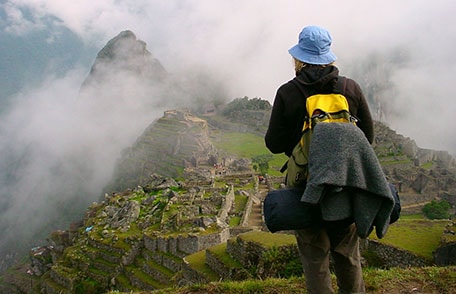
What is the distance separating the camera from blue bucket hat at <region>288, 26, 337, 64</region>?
12.2 ft

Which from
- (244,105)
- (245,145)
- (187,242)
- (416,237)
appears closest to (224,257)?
(416,237)

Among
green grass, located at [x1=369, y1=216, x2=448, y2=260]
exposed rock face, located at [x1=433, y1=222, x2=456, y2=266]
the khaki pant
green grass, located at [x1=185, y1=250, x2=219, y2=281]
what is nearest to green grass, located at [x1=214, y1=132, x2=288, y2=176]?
green grass, located at [x1=185, y1=250, x2=219, y2=281]

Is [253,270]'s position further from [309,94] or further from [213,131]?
[213,131]

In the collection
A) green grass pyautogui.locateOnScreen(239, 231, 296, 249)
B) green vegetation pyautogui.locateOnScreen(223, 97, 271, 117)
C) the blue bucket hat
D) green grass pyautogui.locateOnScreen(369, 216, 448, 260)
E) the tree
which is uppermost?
green vegetation pyautogui.locateOnScreen(223, 97, 271, 117)

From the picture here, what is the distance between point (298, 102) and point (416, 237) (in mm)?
6314

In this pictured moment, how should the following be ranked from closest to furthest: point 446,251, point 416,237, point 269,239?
point 446,251, point 416,237, point 269,239

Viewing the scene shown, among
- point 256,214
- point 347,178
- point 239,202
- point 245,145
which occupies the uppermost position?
point 347,178

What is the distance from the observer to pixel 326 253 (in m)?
3.65

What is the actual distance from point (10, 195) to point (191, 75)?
64750 millimetres

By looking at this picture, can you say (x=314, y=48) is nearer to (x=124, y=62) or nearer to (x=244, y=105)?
(x=244, y=105)

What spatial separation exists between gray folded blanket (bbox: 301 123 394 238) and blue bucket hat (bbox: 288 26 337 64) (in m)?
0.75

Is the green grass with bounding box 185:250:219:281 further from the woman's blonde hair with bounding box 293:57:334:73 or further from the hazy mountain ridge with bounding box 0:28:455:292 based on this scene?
the hazy mountain ridge with bounding box 0:28:455:292

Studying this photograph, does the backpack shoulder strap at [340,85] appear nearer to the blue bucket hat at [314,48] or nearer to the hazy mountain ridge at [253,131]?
the blue bucket hat at [314,48]

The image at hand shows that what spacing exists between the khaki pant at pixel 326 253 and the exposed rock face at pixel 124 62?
375 feet
